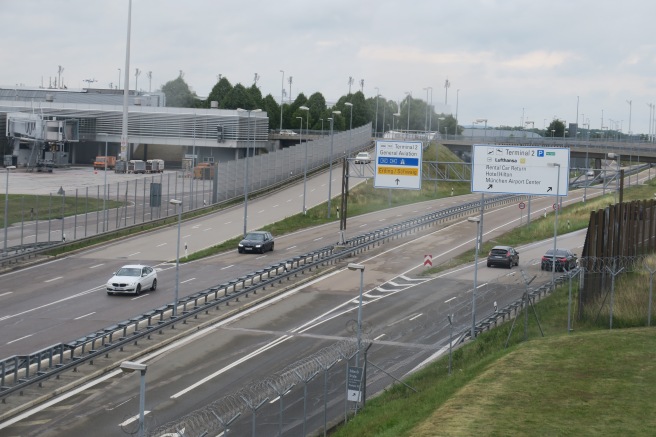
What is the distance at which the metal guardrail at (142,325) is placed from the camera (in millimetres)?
30328

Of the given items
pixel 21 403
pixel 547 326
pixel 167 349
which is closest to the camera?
pixel 21 403

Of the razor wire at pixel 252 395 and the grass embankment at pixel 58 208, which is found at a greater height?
the grass embankment at pixel 58 208

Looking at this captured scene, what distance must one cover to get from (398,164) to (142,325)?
24.7 meters

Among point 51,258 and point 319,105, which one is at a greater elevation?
point 319,105

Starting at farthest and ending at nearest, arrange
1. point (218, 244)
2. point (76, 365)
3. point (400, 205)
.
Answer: point (400, 205) → point (218, 244) → point (76, 365)

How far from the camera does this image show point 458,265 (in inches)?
2447

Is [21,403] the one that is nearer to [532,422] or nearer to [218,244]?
[532,422]

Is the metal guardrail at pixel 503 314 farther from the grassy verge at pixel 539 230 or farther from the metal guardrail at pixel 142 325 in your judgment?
the metal guardrail at pixel 142 325

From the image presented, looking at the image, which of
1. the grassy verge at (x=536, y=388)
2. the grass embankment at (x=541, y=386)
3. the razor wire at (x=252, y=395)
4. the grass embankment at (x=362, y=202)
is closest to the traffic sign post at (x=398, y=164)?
the grass embankment at (x=362, y=202)

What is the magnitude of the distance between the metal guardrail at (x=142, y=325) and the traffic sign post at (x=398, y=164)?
557 cm

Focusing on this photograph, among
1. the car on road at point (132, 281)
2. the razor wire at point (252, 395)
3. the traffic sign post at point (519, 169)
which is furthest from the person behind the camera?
the traffic sign post at point (519, 169)

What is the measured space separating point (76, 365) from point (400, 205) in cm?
6618

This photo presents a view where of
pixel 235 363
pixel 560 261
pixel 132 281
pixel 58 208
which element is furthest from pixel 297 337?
pixel 58 208

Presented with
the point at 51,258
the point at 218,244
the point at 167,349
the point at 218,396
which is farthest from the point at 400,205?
the point at 218,396
